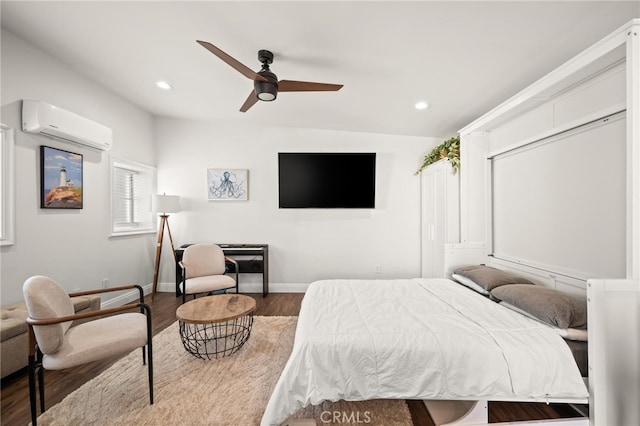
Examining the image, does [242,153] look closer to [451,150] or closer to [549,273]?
[451,150]

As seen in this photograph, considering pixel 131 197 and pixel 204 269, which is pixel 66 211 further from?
pixel 204 269

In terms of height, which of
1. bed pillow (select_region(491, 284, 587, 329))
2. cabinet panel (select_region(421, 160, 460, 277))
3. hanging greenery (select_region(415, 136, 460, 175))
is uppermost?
hanging greenery (select_region(415, 136, 460, 175))

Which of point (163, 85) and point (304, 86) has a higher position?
point (163, 85)

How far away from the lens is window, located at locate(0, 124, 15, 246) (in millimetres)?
2258

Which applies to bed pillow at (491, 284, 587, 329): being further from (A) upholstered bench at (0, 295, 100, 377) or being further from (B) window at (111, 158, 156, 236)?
(B) window at (111, 158, 156, 236)

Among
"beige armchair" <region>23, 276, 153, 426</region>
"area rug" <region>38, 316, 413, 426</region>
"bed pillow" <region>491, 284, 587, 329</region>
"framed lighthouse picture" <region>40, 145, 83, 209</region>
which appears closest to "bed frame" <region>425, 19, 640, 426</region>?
"bed pillow" <region>491, 284, 587, 329</region>

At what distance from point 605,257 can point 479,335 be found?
115 centimetres

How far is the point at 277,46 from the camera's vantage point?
7.08ft

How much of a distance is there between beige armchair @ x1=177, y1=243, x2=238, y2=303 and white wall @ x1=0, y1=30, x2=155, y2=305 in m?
1.03

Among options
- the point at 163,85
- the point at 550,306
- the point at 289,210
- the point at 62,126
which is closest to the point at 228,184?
the point at 289,210

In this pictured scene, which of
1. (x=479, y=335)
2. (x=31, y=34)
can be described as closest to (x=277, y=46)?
(x=31, y=34)

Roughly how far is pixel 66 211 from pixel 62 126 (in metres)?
0.93

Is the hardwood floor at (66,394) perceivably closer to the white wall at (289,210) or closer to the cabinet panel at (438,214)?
the cabinet panel at (438,214)

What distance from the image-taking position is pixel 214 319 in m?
1.97
